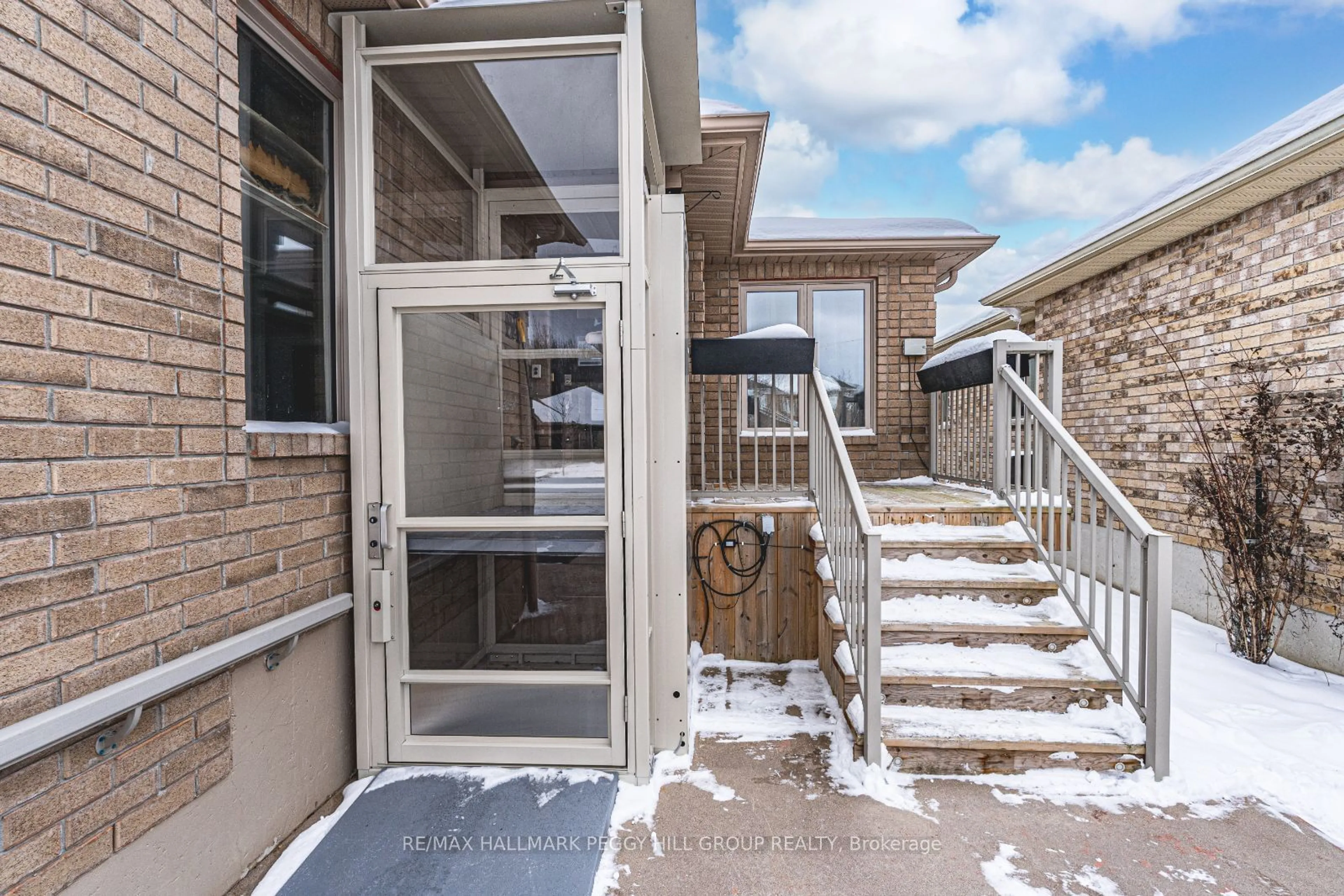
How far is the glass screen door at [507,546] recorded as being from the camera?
2.44 metres

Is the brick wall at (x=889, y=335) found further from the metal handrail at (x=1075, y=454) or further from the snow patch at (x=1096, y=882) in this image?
the snow patch at (x=1096, y=882)

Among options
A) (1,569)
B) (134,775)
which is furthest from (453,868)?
(1,569)

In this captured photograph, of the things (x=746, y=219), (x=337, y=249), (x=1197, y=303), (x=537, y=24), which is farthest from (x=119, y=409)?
(x=1197, y=303)

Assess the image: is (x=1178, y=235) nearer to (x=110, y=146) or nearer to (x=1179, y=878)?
(x=1179, y=878)

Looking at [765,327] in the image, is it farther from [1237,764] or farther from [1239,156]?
[1237,764]

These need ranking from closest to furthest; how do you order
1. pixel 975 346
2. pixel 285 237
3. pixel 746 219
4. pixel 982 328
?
pixel 285 237
pixel 975 346
pixel 746 219
pixel 982 328

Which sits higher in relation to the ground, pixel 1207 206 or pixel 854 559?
pixel 1207 206

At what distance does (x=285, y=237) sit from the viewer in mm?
2252

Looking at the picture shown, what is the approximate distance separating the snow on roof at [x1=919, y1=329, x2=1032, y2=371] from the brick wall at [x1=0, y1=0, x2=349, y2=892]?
13.8 ft

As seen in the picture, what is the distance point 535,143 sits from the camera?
8.44ft

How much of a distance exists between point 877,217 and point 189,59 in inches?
237

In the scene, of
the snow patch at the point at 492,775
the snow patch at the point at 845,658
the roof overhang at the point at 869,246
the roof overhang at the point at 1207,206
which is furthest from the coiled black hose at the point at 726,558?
the roof overhang at the point at 1207,206

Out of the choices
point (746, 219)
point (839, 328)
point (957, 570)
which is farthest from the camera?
point (839, 328)

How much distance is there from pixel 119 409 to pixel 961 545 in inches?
142
